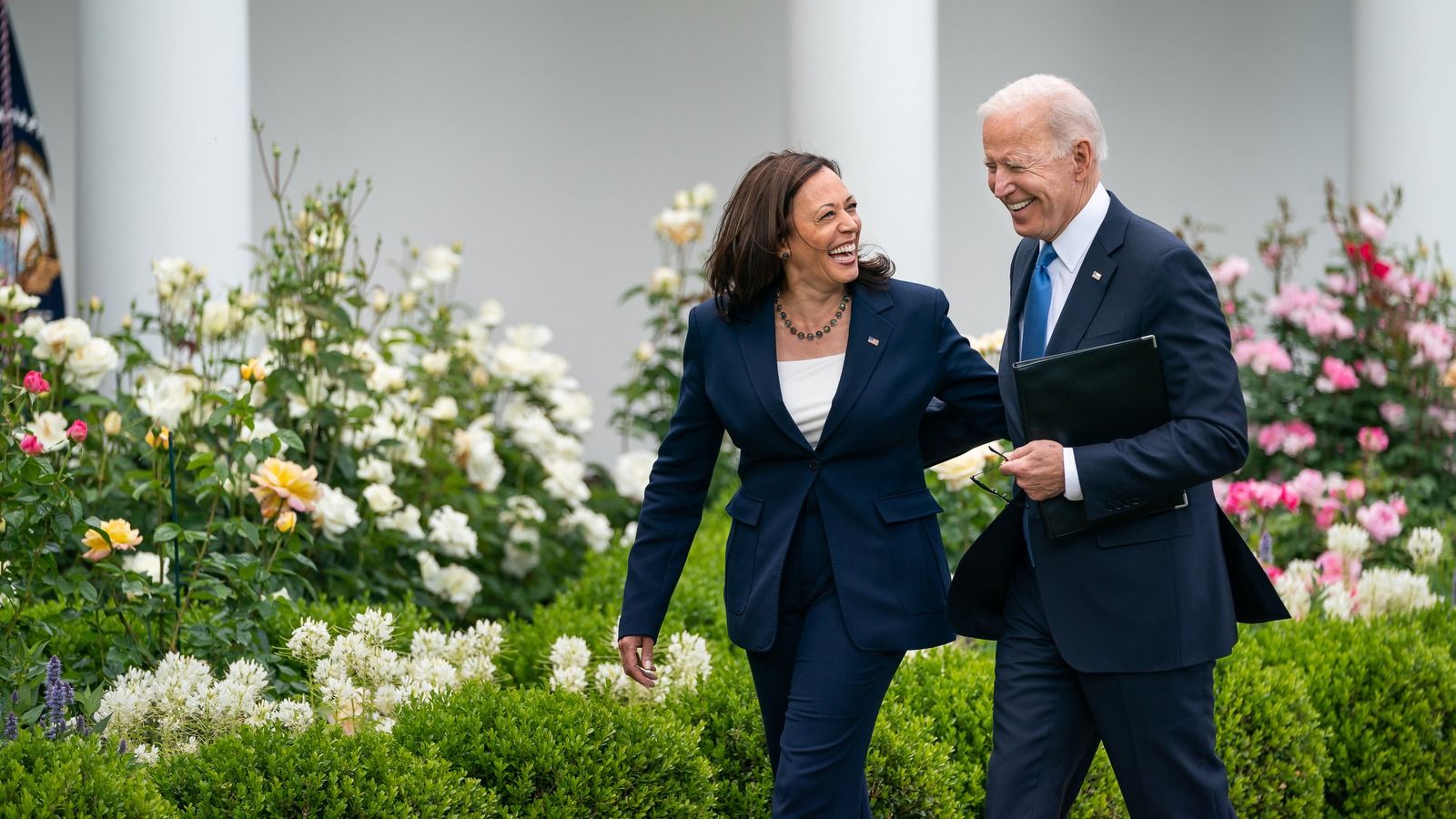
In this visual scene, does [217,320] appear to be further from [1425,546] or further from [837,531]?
[1425,546]

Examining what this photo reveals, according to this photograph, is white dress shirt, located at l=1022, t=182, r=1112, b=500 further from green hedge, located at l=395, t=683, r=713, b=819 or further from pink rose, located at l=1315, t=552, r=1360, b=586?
pink rose, located at l=1315, t=552, r=1360, b=586

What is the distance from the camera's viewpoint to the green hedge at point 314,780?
8.55 ft

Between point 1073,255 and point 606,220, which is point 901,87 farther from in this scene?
point 1073,255

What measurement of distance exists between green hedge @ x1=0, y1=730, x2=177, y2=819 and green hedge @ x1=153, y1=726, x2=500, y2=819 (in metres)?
0.12

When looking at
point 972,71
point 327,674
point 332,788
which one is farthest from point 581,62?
point 332,788

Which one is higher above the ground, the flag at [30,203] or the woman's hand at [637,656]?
the flag at [30,203]

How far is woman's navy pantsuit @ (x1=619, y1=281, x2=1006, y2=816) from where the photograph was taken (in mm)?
2717

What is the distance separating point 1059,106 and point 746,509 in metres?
0.96

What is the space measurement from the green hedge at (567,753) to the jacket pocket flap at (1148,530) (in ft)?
3.19

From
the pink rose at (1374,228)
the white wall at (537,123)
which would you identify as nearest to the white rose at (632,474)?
the white wall at (537,123)

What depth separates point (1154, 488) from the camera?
2494 millimetres

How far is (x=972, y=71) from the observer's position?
27.6ft

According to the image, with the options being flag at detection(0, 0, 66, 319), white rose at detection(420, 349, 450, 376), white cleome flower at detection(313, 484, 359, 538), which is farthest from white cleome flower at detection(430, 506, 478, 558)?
flag at detection(0, 0, 66, 319)

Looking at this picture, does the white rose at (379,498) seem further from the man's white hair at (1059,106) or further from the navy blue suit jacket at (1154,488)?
the man's white hair at (1059,106)
